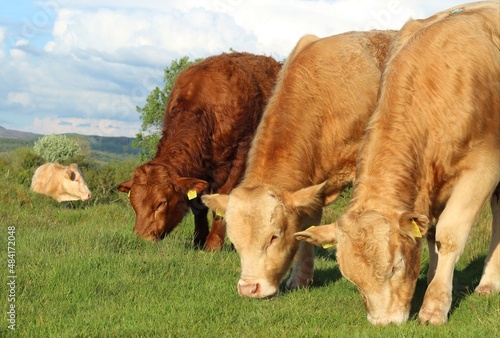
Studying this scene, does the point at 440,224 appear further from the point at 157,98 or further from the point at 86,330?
the point at 157,98

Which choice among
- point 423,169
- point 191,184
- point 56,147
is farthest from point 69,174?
point 56,147

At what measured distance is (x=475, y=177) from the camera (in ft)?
22.9

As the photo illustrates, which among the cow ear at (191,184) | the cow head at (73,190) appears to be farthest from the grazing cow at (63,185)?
the cow ear at (191,184)

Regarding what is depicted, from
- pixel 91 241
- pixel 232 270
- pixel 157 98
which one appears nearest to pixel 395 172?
pixel 232 270

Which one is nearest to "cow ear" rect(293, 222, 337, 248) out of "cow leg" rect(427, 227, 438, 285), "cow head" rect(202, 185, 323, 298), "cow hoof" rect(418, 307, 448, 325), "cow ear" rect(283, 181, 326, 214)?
"cow head" rect(202, 185, 323, 298)

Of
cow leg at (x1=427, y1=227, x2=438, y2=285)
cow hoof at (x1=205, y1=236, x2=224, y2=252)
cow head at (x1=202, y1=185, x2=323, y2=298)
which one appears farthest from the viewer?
cow hoof at (x1=205, y1=236, x2=224, y2=252)

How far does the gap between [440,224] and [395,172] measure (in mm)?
773

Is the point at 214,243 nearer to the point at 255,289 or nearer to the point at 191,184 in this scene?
the point at 191,184

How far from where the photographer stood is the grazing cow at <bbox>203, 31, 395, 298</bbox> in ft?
24.3

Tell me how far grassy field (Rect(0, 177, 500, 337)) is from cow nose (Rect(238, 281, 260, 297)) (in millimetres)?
105

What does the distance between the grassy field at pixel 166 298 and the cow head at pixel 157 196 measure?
36 centimetres

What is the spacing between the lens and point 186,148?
35.6 feet

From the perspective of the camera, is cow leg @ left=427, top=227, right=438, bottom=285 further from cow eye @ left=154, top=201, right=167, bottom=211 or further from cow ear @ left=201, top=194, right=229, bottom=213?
cow eye @ left=154, top=201, right=167, bottom=211

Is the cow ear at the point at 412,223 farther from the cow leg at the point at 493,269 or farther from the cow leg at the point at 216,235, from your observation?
the cow leg at the point at 216,235
